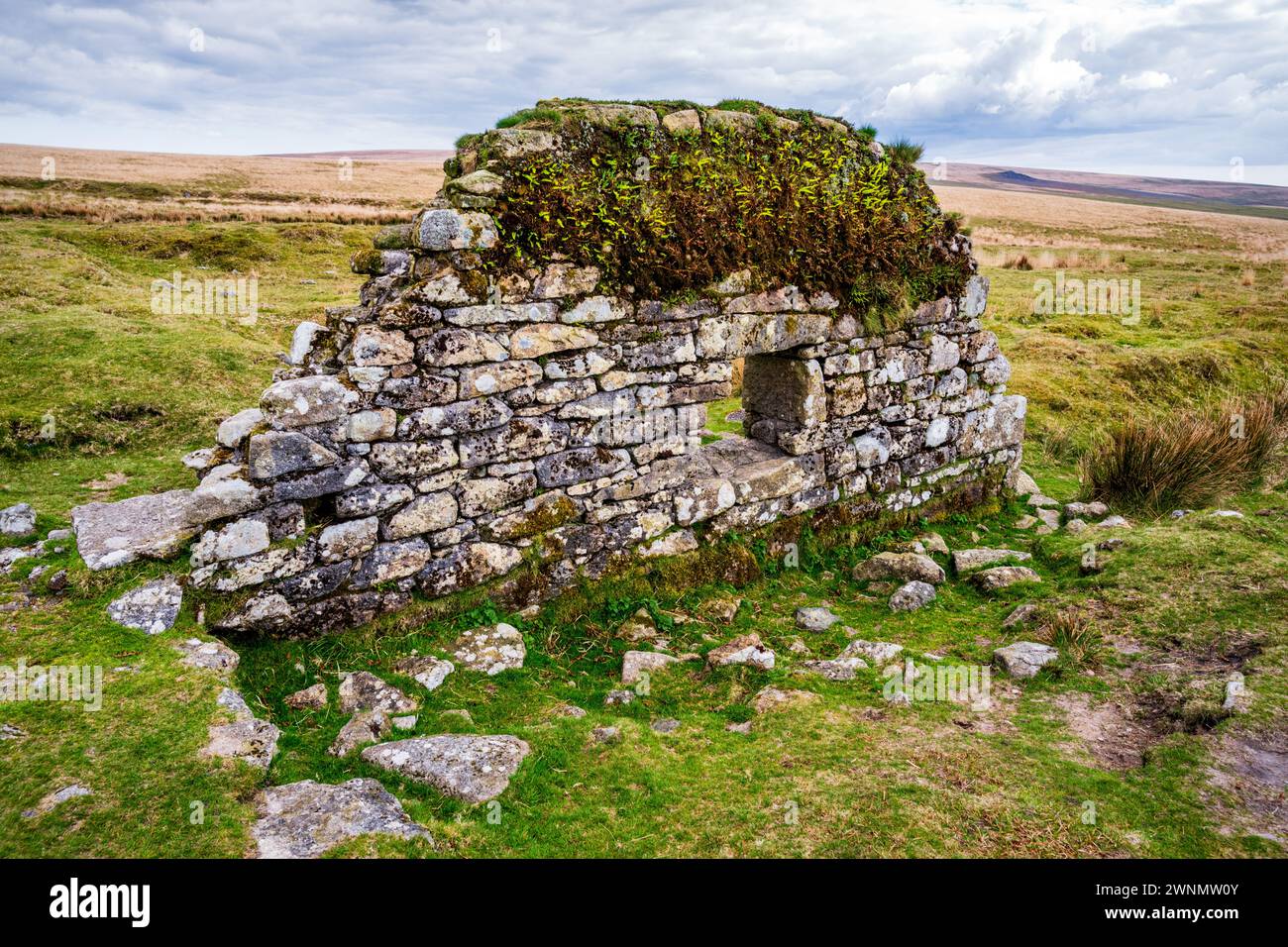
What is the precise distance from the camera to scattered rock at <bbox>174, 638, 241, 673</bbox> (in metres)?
4.41

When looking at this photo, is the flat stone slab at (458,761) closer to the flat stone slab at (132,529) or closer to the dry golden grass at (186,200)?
the flat stone slab at (132,529)

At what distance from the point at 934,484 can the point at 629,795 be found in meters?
5.70

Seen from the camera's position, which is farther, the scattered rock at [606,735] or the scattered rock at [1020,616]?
the scattered rock at [1020,616]

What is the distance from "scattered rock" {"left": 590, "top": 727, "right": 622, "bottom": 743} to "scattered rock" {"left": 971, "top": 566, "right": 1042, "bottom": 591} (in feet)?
13.2

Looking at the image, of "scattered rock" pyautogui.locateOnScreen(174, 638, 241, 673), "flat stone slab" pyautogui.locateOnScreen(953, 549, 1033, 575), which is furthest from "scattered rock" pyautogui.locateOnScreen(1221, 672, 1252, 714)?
"scattered rock" pyautogui.locateOnScreen(174, 638, 241, 673)

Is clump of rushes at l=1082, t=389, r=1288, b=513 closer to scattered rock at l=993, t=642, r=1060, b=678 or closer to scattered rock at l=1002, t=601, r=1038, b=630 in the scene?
scattered rock at l=1002, t=601, r=1038, b=630

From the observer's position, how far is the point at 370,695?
475cm

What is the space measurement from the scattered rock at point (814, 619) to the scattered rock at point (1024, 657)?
130 cm

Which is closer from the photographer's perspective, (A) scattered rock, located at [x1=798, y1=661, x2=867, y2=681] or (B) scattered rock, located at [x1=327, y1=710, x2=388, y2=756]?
(B) scattered rock, located at [x1=327, y1=710, x2=388, y2=756]

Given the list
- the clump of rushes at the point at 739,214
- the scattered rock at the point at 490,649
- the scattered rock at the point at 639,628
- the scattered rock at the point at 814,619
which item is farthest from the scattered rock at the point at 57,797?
the scattered rock at the point at 814,619

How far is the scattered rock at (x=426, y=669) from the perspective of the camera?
5.03 metres

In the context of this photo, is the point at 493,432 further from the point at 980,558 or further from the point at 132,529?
the point at 980,558

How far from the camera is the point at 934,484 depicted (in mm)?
8234

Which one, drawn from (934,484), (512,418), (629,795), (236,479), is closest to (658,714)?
(629,795)
